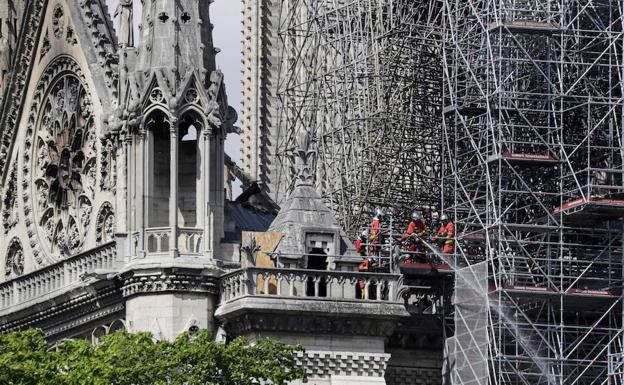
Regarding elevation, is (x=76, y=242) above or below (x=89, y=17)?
below

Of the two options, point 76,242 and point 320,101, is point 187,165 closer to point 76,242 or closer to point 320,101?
point 76,242

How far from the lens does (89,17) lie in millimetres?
81750

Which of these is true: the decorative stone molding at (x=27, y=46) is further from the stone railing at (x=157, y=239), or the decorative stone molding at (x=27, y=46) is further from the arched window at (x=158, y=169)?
the stone railing at (x=157, y=239)

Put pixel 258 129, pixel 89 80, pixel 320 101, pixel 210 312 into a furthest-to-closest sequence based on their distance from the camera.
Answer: pixel 258 129 → pixel 320 101 → pixel 89 80 → pixel 210 312

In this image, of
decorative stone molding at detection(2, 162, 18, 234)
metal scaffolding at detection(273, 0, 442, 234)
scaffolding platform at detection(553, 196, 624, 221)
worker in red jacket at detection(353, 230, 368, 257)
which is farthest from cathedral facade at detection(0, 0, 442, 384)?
scaffolding platform at detection(553, 196, 624, 221)

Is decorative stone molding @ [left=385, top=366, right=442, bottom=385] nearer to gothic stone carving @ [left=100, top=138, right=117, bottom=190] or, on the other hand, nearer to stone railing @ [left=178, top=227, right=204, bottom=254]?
stone railing @ [left=178, top=227, right=204, bottom=254]

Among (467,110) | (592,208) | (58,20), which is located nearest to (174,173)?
(467,110)

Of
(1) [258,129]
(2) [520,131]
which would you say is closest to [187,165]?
(2) [520,131]

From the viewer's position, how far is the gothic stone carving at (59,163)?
82.0m

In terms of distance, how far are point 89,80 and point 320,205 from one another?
Result: 7.67m

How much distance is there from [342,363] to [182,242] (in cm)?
467

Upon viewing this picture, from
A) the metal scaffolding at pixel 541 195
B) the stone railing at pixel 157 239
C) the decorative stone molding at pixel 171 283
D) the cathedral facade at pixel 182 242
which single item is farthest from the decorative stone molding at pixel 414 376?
the stone railing at pixel 157 239

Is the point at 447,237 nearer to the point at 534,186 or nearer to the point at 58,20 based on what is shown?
the point at 534,186

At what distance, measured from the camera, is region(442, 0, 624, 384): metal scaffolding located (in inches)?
3009
